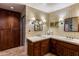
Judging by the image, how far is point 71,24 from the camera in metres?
1.56

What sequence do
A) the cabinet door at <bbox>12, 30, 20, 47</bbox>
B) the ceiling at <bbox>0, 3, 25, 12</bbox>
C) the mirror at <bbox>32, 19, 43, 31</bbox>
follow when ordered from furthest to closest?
the cabinet door at <bbox>12, 30, 20, 47</bbox> < the mirror at <bbox>32, 19, 43, 31</bbox> < the ceiling at <bbox>0, 3, 25, 12</bbox>

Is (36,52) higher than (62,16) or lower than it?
lower

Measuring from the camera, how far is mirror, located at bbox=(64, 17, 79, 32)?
1504 millimetres

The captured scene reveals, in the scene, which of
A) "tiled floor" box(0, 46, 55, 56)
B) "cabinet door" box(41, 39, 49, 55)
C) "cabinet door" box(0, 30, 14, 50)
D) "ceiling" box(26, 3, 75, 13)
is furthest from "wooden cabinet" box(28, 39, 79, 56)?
"ceiling" box(26, 3, 75, 13)

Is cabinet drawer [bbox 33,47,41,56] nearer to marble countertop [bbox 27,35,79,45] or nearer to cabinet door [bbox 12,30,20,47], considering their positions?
marble countertop [bbox 27,35,79,45]

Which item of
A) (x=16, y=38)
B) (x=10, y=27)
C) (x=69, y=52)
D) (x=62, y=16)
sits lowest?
(x=69, y=52)

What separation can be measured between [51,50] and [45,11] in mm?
767

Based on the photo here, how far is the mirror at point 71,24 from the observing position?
1504 mm

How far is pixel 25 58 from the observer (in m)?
1.37

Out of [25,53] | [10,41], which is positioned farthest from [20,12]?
[25,53]

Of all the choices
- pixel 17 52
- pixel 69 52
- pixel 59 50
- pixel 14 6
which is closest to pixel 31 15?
pixel 14 6

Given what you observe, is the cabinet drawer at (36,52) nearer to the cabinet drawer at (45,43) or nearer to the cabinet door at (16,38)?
the cabinet drawer at (45,43)

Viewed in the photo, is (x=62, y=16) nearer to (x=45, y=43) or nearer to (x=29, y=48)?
(x=45, y=43)

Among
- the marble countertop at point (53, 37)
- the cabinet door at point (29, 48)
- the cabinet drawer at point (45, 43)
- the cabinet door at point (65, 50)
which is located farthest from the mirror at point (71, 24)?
the cabinet door at point (29, 48)
